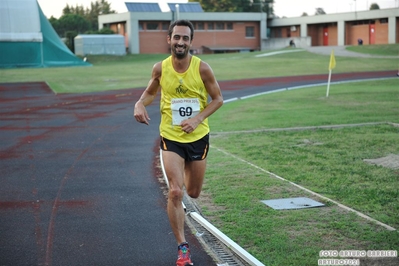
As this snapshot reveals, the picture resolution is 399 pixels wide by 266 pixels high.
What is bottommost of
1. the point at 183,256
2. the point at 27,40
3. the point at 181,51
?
the point at 183,256

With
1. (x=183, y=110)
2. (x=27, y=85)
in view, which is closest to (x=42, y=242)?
(x=183, y=110)

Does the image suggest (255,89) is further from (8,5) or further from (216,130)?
(8,5)

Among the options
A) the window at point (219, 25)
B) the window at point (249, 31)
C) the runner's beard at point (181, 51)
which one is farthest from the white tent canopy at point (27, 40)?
the runner's beard at point (181, 51)

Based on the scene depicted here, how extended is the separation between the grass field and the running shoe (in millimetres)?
685

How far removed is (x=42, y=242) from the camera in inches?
264

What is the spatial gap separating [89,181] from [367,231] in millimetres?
5022

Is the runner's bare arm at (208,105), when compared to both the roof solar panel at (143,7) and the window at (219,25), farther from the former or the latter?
the window at (219,25)

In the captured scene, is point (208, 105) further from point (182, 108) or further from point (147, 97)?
point (147, 97)

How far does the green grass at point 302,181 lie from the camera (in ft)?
21.0

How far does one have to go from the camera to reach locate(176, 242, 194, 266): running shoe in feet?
18.8

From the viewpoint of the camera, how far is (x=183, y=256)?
578 cm

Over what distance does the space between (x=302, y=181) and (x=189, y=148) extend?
3.75m

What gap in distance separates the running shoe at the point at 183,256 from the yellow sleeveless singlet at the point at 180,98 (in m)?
1.05

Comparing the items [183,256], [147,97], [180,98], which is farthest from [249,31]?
[183,256]
